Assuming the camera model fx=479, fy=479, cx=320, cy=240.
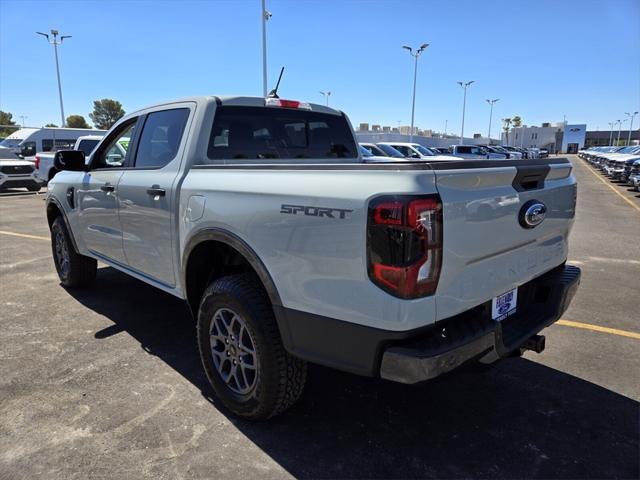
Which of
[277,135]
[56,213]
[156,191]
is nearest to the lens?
[156,191]

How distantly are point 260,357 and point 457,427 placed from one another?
1.26 metres

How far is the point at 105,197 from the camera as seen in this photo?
4.22 metres

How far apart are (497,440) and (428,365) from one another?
102 cm

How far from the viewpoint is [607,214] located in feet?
40.3

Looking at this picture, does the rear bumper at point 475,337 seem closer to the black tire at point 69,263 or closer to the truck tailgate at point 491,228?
the truck tailgate at point 491,228

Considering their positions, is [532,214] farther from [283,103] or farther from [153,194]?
[153,194]

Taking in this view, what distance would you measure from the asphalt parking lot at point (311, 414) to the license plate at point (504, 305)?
13.0 inches

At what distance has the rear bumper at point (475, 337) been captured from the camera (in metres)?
2.10

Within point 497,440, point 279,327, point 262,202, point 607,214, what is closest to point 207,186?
point 262,202

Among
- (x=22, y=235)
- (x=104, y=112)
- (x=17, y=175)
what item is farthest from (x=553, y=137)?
(x=22, y=235)

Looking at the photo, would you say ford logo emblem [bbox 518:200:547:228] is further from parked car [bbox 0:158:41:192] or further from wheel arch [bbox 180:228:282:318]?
parked car [bbox 0:158:41:192]

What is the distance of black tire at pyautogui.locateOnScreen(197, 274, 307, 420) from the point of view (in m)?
2.61

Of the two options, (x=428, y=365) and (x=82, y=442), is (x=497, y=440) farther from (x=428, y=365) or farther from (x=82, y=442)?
(x=82, y=442)

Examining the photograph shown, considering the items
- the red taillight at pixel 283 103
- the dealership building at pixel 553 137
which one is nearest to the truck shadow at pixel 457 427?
the red taillight at pixel 283 103
